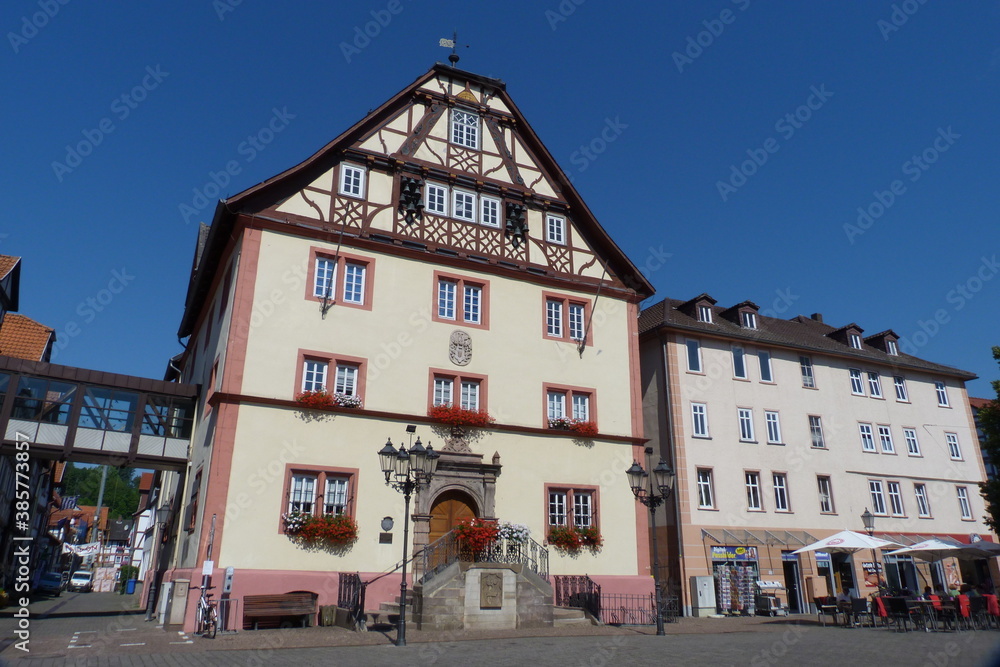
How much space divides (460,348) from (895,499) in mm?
24330

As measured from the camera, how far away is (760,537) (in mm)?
30375

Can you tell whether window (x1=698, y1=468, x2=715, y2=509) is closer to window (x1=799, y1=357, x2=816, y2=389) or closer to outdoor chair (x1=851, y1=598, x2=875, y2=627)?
window (x1=799, y1=357, x2=816, y2=389)

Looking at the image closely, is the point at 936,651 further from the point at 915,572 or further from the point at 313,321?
the point at 915,572

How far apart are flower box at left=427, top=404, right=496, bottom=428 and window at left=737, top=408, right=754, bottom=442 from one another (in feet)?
48.7

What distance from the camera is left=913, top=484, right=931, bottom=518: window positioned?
3553 centimetres

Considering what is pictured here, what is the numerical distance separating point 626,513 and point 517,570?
631 centimetres

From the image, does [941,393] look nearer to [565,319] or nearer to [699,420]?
[699,420]

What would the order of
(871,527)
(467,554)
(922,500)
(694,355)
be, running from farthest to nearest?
(922,500), (694,355), (871,527), (467,554)

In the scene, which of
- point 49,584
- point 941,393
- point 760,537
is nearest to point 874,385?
point 941,393

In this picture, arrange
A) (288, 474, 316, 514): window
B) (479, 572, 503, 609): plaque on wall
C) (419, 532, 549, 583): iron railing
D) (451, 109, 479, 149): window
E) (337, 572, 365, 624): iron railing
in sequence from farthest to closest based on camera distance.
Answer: (451, 109, 479, 149): window → (288, 474, 316, 514): window → (419, 532, 549, 583): iron railing → (337, 572, 365, 624): iron railing → (479, 572, 503, 609): plaque on wall

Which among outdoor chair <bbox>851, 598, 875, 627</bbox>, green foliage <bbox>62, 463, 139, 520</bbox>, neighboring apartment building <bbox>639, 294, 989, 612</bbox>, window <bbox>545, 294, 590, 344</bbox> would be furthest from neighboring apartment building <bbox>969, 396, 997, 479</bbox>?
green foliage <bbox>62, 463, 139, 520</bbox>

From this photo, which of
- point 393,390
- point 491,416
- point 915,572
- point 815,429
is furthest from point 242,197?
point 915,572

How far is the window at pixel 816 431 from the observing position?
1326 inches

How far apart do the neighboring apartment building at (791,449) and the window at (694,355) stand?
0.06 m
